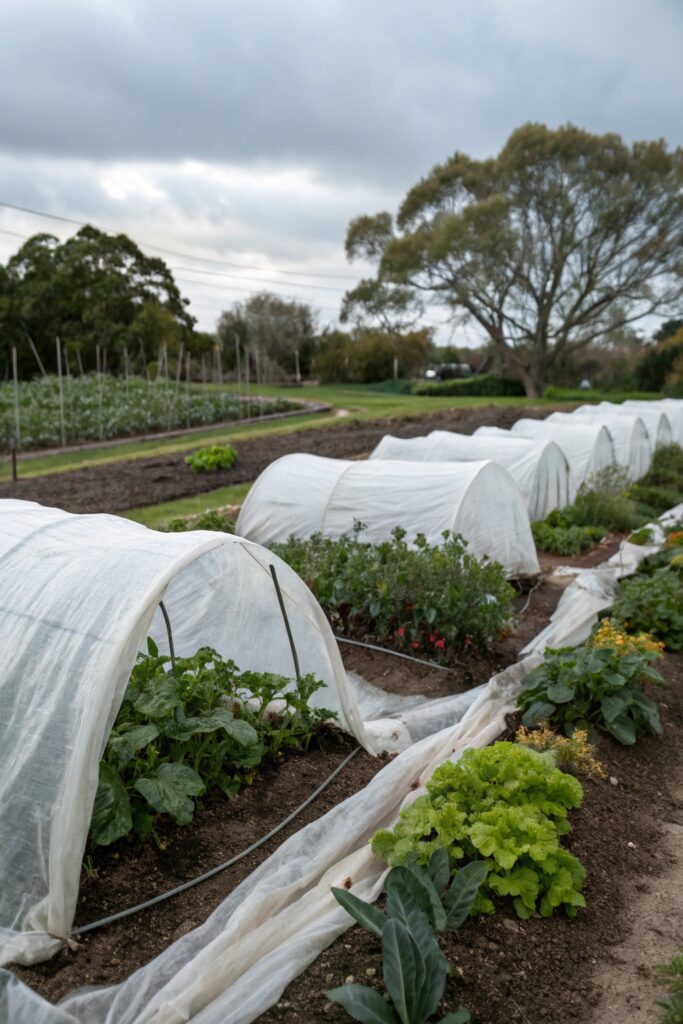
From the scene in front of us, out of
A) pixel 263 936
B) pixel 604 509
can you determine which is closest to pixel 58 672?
pixel 263 936

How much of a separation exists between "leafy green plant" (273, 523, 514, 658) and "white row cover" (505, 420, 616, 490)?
7.72 meters

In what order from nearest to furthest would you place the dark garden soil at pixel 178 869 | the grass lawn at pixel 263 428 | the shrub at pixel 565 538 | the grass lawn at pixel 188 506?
the dark garden soil at pixel 178 869
the shrub at pixel 565 538
the grass lawn at pixel 188 506
the grass lawn at pixel 263 428

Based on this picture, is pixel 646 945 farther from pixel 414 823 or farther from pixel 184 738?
pixel 184 738

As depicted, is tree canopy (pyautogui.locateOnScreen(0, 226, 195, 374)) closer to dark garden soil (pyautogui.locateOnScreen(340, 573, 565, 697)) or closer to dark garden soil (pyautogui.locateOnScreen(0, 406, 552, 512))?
dark garden soil (pyautogui.locateOnScreen(0, 406, 552, 512))

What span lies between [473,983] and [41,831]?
1.78m

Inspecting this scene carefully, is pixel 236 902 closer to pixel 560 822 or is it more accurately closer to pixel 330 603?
pixel 560 822

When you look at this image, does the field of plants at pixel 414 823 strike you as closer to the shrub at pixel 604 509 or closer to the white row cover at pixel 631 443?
the shrub at pixel 604 509

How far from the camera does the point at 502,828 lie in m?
3.82

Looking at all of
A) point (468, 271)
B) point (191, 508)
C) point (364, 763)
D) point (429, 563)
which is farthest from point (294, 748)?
point (468, 271)

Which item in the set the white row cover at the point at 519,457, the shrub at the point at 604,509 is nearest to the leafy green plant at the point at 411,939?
the white row cover at the point at 519,457

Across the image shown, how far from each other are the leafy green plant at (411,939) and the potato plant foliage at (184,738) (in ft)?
3.82

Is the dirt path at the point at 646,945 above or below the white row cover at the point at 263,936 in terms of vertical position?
below

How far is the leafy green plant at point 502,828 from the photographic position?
145 inches

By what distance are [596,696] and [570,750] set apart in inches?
27.6
